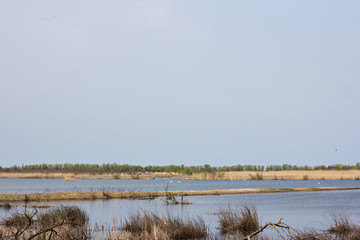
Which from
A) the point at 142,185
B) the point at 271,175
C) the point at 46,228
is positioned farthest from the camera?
the point at 271,175

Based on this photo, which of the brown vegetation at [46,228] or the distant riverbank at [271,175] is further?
the distant riverbank at [271,175]

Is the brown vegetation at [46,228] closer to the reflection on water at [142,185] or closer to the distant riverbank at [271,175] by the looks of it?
the reflection on water at [142,185]

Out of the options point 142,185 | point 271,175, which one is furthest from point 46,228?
point 271,175

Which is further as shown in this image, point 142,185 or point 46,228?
point 142,185

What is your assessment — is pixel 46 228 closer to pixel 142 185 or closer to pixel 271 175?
pixel 142 185

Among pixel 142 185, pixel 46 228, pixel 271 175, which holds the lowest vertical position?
pixel 142 185

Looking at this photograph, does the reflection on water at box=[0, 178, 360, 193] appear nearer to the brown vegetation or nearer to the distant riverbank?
the distant riverbank

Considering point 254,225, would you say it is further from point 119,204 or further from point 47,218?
point 119,204

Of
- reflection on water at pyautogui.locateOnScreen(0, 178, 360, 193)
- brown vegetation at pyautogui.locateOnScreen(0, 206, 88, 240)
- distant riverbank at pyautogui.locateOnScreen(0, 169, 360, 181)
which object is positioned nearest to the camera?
brown vegetation at pyautogui.locateOnScreen(0, 206, 88, 240)

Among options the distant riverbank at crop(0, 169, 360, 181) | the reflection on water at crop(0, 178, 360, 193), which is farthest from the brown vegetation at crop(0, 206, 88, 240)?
the distant riverbank at crop(0, 169, 360, 181)

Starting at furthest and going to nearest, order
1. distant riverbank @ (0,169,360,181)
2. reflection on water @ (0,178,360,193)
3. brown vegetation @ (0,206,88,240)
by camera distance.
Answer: distant riverbank @ (0,169,360,181) → reflection on water @ (0,178,360,193) → brown vegetation @ (0,206,88,240)

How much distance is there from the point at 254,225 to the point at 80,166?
11159cm

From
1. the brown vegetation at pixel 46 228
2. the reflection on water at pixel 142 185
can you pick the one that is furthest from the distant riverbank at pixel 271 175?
the brown vegetation at pixel 46 228

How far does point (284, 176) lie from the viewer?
81938 millimetres
